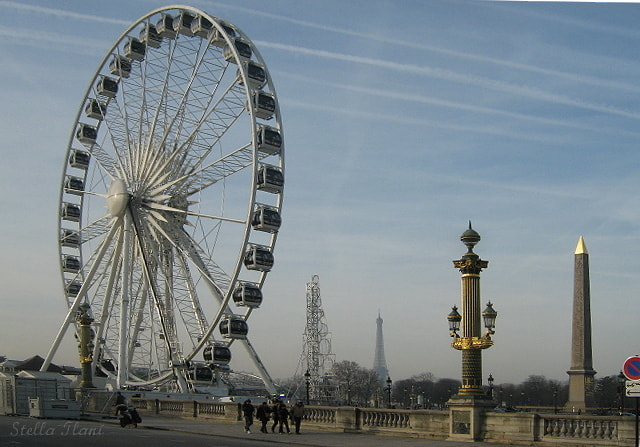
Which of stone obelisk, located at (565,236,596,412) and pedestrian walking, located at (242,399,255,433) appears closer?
pedestrian walking, located at (242,399,255,433)

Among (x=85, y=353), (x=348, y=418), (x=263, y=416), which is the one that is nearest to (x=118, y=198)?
(x=85, y=353)

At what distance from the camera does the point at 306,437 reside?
94.8ft

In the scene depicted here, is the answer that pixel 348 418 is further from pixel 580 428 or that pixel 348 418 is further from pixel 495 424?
pixel 580 428

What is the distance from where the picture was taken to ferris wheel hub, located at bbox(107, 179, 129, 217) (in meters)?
53.3

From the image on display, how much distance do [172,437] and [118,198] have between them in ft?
91.6

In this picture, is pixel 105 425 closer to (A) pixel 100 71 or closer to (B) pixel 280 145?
(B) pixel 280 145

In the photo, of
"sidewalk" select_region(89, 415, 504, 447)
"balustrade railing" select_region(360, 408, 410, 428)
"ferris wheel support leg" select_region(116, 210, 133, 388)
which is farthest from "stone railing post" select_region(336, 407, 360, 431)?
"ferris wheel support leg" select_region(116, 210, 133, 388)

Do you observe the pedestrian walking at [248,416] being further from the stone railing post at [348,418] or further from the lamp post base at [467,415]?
the lamp post base at [467,415]

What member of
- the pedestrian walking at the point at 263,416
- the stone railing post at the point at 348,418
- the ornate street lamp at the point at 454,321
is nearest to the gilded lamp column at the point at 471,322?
the ornate street lamp at the point at 454,321

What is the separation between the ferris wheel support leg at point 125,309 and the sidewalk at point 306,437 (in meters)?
14.9

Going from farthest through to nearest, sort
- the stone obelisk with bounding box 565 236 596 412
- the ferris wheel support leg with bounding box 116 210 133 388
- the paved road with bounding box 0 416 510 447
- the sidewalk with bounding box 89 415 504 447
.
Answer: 1. the stone obelisk with bounding box 565 236 596 412
2. the ferris wheel support leg with bounding box 116 210 133 388
3. the sidewalk with bounding box 89 415 504 447
4. the paved road with bounding box 0 416 510 447

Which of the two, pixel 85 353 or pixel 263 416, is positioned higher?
pixel 85 353

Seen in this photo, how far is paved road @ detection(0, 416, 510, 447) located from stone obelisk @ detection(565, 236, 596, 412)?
42.3 m

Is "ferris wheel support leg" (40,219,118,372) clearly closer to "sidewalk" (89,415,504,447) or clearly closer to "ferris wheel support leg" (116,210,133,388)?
"ferris wheel support leg" (116,210,133,388)
